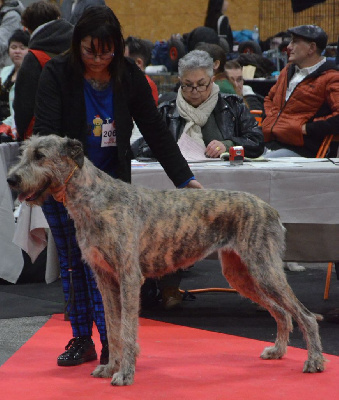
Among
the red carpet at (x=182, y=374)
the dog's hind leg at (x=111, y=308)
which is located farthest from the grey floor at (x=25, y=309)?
the dog's hind leg at (x=111, y=308)

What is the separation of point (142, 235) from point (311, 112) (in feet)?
9.57

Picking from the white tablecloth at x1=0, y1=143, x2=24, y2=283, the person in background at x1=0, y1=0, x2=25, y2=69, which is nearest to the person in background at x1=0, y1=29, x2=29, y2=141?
the white tablecloth at x1=0, y1=143, x2=24, y2=283

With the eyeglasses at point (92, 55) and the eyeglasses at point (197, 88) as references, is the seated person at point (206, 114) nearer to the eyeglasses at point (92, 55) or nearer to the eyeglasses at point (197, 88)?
the eyeglasses at point (197, 88)

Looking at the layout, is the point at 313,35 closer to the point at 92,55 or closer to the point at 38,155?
the point at 92,55

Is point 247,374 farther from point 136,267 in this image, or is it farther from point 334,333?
point 334,333

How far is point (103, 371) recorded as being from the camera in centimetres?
371

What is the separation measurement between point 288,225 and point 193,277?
1806 millimetres

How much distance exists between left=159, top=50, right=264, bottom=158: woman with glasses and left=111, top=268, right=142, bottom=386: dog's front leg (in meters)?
2.19

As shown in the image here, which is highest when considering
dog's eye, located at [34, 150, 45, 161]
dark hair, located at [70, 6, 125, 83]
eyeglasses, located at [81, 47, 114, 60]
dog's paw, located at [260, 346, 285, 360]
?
dark hair, located at [70, 6, 125, 83]

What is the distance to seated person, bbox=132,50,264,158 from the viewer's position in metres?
5.53

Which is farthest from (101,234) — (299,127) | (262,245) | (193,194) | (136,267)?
(299,127)

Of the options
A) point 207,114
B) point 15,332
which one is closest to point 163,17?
point 207,114

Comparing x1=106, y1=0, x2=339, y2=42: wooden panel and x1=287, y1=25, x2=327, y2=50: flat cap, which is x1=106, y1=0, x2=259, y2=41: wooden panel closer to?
x1=106, y1=0, x2=339, y2=42: wooden panel

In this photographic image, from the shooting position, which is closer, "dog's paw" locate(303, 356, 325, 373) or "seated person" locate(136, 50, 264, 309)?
"dog's paw" locate(303, 356, 325, 373)
